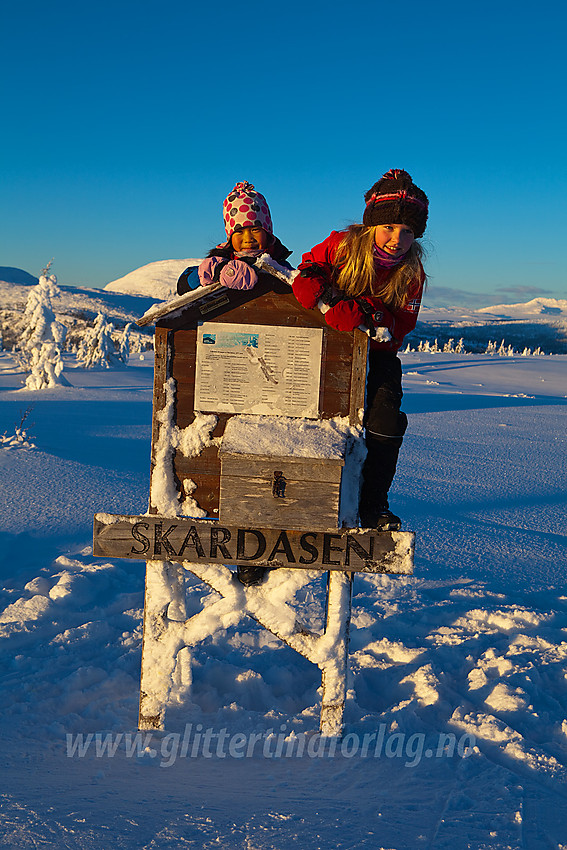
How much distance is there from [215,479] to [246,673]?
1.36 m

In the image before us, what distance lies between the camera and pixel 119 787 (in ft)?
8.07

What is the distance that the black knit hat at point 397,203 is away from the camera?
2.87 meters

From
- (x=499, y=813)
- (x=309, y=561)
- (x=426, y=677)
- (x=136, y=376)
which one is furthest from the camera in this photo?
(x=136, y=376)

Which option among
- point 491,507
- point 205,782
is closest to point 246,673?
point 205,782

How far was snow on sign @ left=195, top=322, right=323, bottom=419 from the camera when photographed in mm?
2850

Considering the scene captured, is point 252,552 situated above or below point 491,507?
above

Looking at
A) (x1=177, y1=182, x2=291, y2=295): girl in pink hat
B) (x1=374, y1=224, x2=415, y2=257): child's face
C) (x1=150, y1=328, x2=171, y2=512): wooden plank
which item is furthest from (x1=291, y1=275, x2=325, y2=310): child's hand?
(x1=150, y1=328, x2=171, y2=512): wooden plank

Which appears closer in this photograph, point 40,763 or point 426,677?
point 40,763

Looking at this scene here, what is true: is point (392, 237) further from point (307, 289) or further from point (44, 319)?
point (44, 319)

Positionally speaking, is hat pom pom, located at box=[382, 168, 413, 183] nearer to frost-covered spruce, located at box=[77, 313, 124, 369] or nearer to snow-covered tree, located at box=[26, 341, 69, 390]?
snow-covered tree, located at box=[26, 341, 69, 390]

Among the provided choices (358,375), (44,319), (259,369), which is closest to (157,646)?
(259,369)

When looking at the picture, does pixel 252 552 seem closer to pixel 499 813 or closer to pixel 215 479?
pixel 215 479

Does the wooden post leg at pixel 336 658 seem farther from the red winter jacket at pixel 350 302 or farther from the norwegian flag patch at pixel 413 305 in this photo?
the norwegian flag patch at pixel 413 305

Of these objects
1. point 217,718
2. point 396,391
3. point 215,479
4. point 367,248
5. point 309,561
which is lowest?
point 217,718
